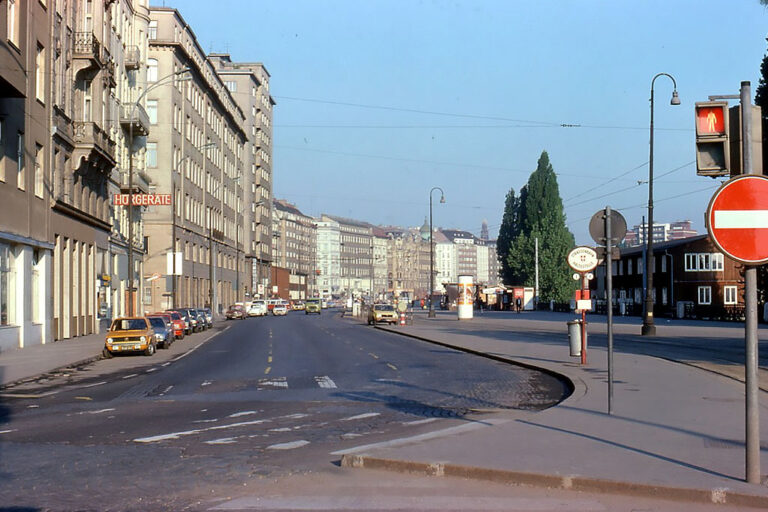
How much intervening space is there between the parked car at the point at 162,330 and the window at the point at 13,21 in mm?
12429

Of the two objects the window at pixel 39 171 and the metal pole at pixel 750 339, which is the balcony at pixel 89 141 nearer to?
the window at pixel 39 171

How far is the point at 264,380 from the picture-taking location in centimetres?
2212

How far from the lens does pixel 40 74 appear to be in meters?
39.3

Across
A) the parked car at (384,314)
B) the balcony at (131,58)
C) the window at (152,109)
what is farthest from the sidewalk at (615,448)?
the window at (152,109)

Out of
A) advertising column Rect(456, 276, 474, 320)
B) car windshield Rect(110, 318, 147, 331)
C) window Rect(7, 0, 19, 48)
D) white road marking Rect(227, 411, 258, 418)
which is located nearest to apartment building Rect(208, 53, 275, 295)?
advertising column Rect(456, 276, 474, 320)

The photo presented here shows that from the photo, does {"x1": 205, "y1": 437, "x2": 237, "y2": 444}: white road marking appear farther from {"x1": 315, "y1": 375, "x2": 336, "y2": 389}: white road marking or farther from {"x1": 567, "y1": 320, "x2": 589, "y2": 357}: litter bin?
{"x1": 567, "y1": 320, "x2": 589, "y2": 357}: litter bin

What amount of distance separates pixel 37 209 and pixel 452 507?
34.8 metres

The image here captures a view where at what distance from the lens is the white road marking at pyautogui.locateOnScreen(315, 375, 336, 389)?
2030 centimetres

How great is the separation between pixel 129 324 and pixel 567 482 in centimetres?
2929

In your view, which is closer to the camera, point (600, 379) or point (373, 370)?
point (600, 379)

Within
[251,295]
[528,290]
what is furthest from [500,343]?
[251,295]

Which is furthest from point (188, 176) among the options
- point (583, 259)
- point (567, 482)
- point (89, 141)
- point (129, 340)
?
point (567, 482)

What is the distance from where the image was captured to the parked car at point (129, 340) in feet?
111

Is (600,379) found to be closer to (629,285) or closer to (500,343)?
(500,343)
